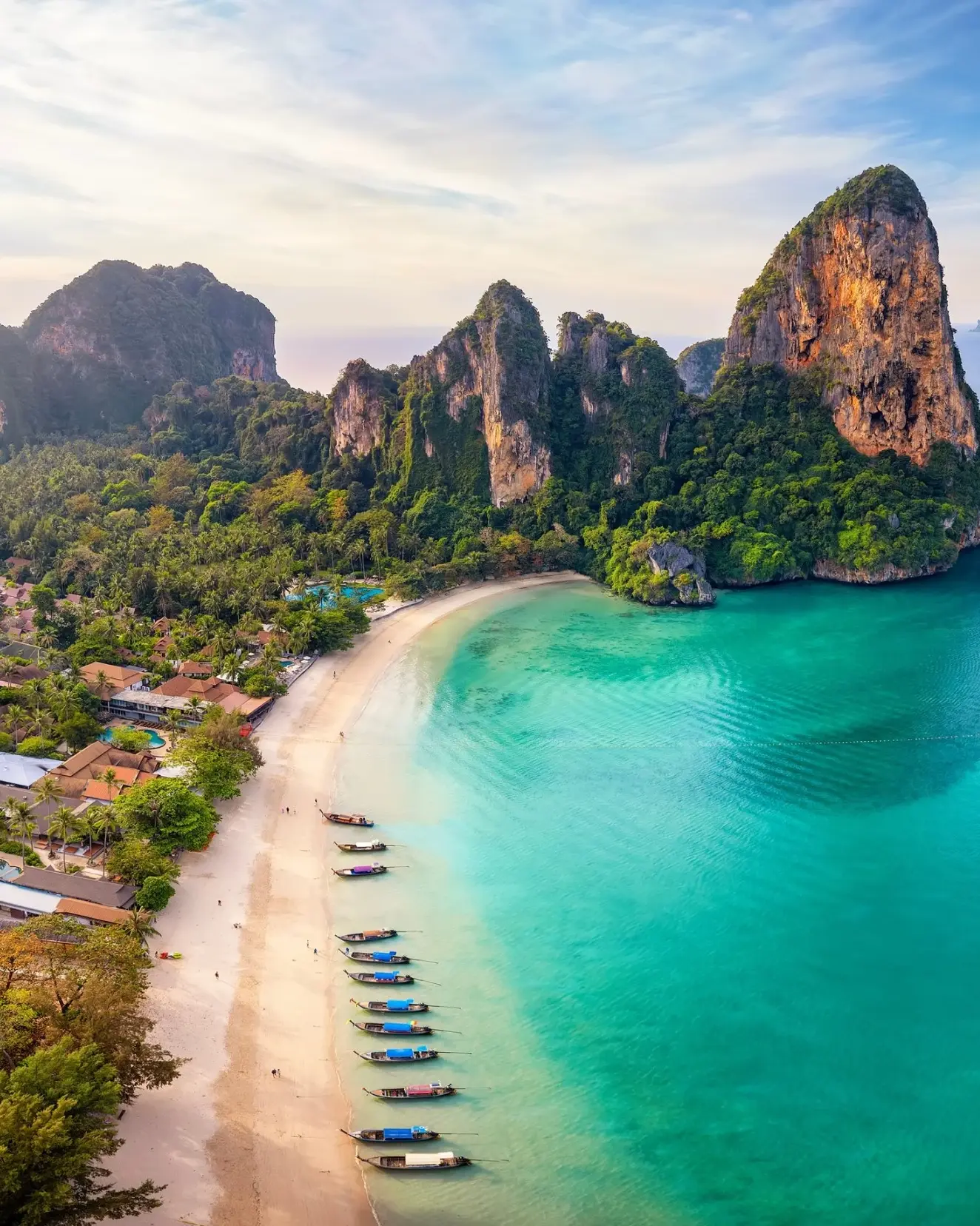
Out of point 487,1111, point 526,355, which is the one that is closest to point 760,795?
point 487,1111

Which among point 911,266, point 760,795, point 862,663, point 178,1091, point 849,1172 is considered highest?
point 911,266

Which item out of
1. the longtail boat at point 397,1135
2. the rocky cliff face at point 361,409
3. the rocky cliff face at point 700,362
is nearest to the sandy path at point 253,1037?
the longtail boat at point 397,1135

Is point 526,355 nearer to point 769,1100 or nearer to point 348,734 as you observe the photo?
point 348,734

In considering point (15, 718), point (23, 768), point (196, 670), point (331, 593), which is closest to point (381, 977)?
point (23, 768)

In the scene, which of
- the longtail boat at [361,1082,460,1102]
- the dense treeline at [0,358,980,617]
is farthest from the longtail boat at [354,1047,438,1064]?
the dense treeline at [0,358,980,617]

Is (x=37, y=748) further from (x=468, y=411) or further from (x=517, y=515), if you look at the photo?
(x=468, y=411)

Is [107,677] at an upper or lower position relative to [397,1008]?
upper

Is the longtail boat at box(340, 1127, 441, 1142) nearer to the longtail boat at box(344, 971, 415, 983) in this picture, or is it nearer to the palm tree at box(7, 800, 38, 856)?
the longtail boat at box(344, 971, 415, 983)
